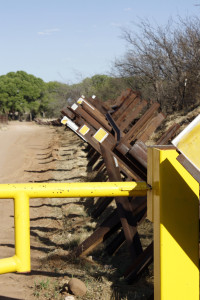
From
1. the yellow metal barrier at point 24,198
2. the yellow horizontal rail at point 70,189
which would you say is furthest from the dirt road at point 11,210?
the yellow horizontal rail at point 70,189

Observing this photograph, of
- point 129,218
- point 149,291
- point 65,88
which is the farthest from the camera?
point 65,88

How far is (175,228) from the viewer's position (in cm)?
249

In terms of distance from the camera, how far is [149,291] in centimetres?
427

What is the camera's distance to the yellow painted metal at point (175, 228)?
97.1 inches

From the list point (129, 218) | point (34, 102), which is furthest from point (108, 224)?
point (34, 102)

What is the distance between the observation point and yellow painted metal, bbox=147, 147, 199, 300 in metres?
2.47

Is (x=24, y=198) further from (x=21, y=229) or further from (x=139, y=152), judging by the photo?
(x=139, y=152)

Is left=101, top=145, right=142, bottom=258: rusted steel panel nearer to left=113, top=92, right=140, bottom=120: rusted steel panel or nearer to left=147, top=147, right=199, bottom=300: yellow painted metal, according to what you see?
left=147, top=147, right=199, bottom=300: yellow painted metal

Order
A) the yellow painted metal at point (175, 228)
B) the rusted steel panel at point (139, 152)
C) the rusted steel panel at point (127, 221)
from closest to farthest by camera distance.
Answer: the yellow painted metal at point (175, 228)
the rusted steel panel at point (139, 152)
the rusted steel panel at point (127, 221)

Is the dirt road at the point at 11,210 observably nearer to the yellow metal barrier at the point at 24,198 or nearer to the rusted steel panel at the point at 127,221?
the rusted steel panel at the point at 127,221

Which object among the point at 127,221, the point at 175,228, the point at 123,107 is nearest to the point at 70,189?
the point at 175,228

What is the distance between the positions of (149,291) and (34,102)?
98.7 metres

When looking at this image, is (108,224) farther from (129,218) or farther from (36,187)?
(36,187)

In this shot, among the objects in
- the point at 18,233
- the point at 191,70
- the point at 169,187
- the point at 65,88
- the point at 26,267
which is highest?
the point at 65,88
